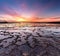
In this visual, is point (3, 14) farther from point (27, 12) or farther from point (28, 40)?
point (28, 40)

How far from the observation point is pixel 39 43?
54.9 inches

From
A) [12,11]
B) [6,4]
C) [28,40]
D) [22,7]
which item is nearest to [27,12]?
[22,7]

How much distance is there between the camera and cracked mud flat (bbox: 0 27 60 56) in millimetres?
1198

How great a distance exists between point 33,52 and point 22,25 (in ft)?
2.53

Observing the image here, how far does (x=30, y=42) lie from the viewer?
142 cm

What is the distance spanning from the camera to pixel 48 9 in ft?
5.76

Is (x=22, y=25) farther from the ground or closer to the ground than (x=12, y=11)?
closer to the ground

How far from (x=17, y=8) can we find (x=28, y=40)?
579mm

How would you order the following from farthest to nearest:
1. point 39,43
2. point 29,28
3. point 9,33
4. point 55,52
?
point 29,28 → point 9,33 → point 39,43 → point 55,52

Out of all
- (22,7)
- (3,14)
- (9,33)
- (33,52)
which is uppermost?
(22,7)

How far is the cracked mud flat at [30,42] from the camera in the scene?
1.20 metres

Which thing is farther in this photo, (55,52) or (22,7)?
(22,7)

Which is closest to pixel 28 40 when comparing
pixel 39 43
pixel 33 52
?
pixel 39 43

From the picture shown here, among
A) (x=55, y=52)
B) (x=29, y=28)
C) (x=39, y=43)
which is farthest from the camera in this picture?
(x=29, y=28)
